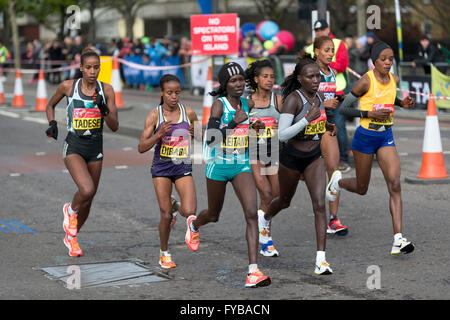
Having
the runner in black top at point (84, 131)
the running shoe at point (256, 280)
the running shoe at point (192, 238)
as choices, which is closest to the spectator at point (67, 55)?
the runner in black top at point (84, 131)

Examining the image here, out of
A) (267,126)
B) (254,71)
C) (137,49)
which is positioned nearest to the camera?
(254,71)

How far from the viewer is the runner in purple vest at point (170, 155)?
7.25 m

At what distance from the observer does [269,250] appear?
771 centimetres

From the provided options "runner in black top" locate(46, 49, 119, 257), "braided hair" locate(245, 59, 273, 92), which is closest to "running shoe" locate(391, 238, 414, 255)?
"braided hair" locate(245, 59, 273, 92)

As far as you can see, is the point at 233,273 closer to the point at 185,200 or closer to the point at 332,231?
the point at 185,200

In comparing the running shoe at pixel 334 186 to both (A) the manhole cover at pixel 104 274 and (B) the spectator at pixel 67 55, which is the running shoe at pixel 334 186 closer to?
(A) the manhole cover at pixel 104 274

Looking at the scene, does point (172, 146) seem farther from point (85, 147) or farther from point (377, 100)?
point (377, 100)

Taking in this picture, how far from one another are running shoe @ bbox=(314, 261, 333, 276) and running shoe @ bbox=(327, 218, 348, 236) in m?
1.65

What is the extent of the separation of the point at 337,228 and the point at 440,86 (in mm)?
10731

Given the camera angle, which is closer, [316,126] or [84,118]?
[316,126]

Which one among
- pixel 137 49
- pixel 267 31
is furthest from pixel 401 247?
pixel 137 49

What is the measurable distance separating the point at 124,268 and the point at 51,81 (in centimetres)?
2806
